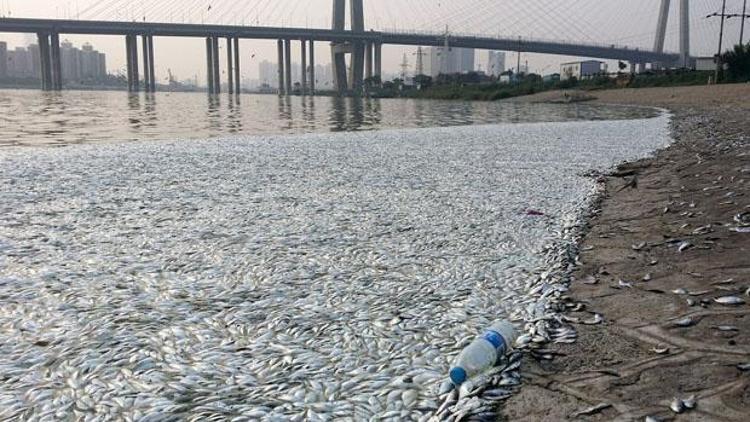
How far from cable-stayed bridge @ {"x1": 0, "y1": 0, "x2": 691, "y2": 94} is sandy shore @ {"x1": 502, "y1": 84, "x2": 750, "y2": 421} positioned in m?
83.5

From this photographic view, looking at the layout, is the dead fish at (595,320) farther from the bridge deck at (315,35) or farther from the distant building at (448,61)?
the distant building at (448,61)

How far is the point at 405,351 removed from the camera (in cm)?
234

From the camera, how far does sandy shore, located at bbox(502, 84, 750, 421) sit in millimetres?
Result: 1989

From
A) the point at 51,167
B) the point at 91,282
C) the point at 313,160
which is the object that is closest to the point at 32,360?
the point at 91,282

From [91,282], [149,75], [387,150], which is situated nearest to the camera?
[91,282]

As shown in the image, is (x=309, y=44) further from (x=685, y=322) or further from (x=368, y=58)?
(x=685, y=322)

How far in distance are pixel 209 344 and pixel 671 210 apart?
4.08 m

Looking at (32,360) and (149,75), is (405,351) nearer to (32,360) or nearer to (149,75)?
(32,360)

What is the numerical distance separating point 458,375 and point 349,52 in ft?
296

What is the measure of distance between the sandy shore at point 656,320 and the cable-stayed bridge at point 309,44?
83492 mm

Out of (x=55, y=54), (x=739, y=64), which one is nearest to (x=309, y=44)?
(x=55, y=54)

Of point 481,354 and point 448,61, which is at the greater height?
point 448,61

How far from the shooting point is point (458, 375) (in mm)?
2107

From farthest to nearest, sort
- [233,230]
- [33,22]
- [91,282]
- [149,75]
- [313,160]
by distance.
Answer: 1. [149,75]
2. [33,22]
3. [313,160]
4. [233,230]
5. [91,282]
